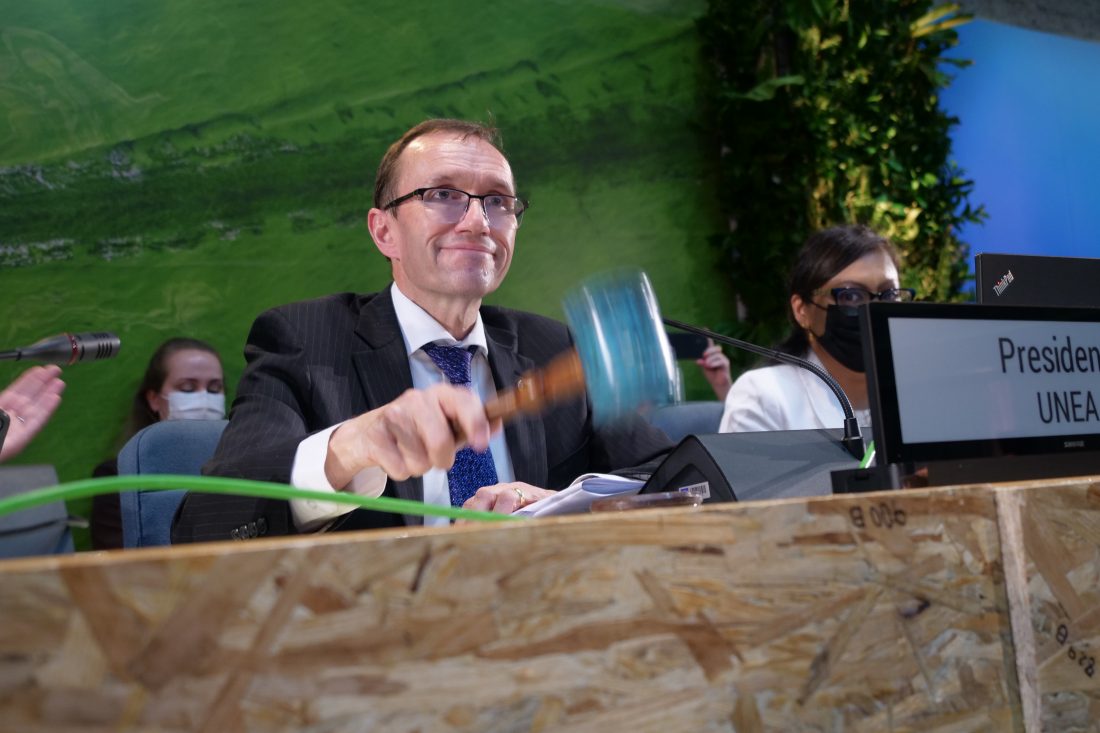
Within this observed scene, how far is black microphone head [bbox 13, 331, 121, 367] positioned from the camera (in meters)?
1.41

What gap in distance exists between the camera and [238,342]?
9.86ft

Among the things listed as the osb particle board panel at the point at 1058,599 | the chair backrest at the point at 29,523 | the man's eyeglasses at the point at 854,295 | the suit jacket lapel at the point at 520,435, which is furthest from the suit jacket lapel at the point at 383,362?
the man's eyeglasses at the point at 854,295

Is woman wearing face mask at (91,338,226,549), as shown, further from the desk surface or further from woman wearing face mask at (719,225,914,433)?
the desk surface

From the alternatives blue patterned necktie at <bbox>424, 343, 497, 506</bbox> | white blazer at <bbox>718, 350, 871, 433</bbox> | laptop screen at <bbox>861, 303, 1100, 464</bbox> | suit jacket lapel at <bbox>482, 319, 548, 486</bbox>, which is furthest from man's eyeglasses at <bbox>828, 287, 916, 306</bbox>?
laptop screen at <bbox>861, 303, 1100, 464</bbox>

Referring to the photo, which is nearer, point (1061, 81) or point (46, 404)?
point (46, 404)

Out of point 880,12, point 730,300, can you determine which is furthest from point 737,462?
point 880,12

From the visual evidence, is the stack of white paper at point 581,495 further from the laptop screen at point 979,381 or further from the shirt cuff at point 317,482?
the laptop screen at point 979,381

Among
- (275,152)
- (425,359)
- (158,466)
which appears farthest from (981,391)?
(275,152)

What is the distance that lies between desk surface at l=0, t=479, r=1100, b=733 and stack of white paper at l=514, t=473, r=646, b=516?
1.73 ft

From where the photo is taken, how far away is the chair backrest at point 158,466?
1755mm

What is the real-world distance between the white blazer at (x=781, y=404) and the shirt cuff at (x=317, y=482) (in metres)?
1.15

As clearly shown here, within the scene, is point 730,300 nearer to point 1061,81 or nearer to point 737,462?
point 1061,81

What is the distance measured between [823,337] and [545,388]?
1.65 m

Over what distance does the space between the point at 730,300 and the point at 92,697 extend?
361 centimetres
